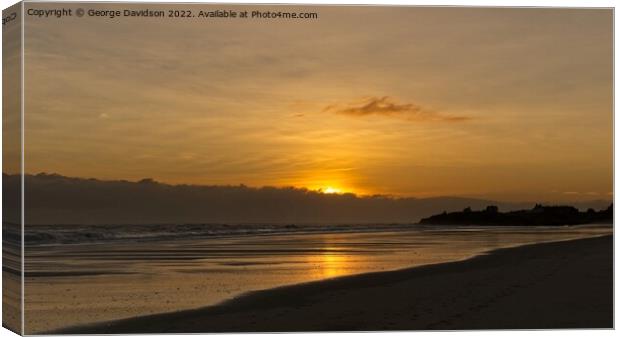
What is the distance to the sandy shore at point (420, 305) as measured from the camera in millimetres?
11305

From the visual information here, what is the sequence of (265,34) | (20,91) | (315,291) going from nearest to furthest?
1. (20,91)
2. (265,34)
3. (315,291)

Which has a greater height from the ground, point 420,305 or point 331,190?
point 331,190

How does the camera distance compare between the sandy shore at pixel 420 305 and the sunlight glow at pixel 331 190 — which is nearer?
the sandy shore at pixel 420 305

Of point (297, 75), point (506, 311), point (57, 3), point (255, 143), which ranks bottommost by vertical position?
point (506, 311)

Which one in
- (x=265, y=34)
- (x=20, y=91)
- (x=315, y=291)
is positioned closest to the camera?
(x=20, y=91)

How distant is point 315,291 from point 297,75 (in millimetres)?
2831

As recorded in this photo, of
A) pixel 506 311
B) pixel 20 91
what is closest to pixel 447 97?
pixel 506 311

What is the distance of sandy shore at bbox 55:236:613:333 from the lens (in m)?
11.3

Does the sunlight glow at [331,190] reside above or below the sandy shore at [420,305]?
above

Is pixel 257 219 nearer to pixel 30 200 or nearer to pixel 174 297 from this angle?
pixel 174 297

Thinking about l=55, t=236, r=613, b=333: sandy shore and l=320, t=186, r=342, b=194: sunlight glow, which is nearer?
l=55, t=236, r=613, b=333: sandy shore

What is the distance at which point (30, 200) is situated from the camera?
35.4 feet

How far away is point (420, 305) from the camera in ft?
A: 39.7

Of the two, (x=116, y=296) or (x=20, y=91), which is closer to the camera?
(x=20, y=91)
